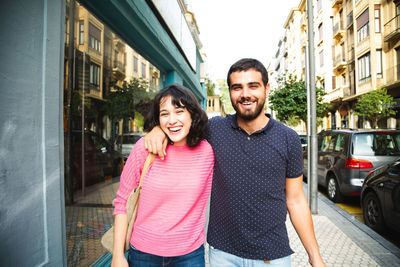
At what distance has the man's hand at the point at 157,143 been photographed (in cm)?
163

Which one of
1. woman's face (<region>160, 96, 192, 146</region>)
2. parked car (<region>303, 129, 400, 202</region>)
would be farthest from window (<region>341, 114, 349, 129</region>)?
woman's face (<region>160, 96, 192, 146</region>)

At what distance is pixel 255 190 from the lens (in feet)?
5.88

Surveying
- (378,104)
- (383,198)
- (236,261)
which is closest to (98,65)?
(236,261)

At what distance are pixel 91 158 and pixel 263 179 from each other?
243 centimetres

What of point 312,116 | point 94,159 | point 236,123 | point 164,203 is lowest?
point 164,203

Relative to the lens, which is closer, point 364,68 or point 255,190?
point 255,190

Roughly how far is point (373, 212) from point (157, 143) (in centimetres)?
506

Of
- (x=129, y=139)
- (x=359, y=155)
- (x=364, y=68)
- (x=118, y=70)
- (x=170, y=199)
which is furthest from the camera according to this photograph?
(x=364, y=68)

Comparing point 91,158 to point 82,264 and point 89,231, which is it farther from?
point 82,264

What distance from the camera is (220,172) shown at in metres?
1.88

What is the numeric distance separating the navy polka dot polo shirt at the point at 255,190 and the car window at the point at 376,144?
17.6 feet

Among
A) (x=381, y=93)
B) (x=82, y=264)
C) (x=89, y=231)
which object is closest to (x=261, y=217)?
(x=82, y=264)

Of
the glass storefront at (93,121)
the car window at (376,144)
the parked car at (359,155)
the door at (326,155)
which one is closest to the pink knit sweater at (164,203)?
the glass storefront at (93,121)

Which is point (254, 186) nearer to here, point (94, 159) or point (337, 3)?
point (94, 159)
